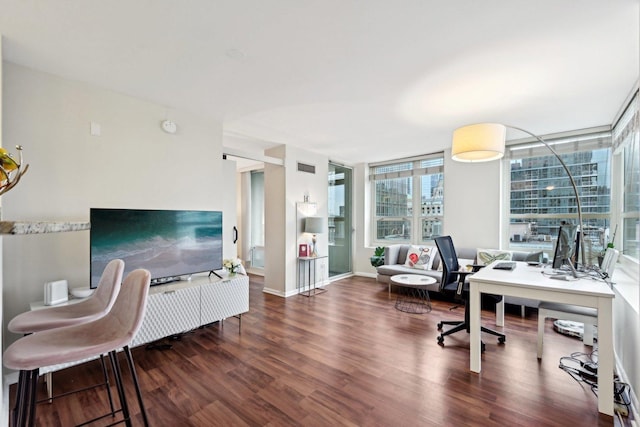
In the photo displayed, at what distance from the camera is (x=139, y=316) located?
1351 millimetres

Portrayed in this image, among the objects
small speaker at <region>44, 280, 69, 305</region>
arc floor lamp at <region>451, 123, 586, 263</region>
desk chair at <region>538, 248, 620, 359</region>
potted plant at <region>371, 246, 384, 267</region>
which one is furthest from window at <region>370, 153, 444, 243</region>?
small speaker at <region>44, 280, 69, 305</region>

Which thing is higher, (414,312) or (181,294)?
(181,294)

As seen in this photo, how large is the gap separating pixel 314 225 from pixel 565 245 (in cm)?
325

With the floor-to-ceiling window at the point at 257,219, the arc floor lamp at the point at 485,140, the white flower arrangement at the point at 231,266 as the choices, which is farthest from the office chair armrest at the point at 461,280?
the floor-to-ceiling window at the point at 257,219

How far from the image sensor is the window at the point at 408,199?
5523 mm

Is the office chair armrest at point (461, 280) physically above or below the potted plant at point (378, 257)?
above

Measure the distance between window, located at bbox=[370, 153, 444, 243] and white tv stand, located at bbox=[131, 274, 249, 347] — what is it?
3.72m

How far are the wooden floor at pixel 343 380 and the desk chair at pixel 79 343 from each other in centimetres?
70

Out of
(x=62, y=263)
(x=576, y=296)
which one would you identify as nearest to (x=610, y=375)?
(x=576, y=296)

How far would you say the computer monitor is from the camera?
2.55 m

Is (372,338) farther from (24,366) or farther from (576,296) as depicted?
(24,366)

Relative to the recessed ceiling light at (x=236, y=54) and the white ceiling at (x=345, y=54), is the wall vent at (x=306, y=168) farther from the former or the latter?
the recessed ceiling light at (x=236, y=54)

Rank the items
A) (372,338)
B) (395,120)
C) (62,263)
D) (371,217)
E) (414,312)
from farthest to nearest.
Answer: (371,217)
(414,312)
(395,120)
(372,338)
(62,263)

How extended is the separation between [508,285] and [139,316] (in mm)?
2558
